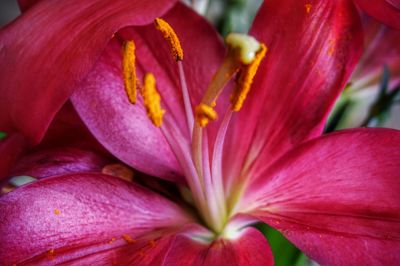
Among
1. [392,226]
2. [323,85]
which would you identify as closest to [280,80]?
[323,85]

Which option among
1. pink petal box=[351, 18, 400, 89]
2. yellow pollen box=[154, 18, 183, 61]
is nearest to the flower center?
yellow pollen box=[154, 18, 183, 61]

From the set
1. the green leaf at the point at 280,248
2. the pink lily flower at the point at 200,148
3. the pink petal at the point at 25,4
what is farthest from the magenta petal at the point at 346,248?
the pink petal at the point at 25,4

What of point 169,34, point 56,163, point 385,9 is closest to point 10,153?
point 56,163

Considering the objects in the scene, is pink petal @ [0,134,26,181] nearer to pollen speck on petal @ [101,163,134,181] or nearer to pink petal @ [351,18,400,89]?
pollen speck on petal @ [101,163,134,181]

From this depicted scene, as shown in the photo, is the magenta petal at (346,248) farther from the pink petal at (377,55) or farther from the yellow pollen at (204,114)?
the pink petal at (377,55)

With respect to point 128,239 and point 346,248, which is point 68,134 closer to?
point 128,239

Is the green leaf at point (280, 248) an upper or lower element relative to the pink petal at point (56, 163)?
lower
